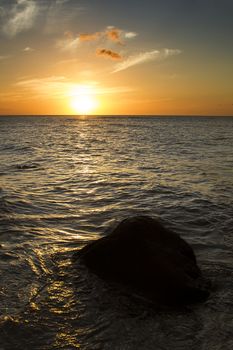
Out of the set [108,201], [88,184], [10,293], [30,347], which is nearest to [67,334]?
[30,347]

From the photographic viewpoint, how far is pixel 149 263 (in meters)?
5.87

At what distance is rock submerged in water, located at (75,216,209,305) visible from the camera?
554 centimetres

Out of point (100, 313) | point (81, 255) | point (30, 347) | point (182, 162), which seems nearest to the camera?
point (30, 347)

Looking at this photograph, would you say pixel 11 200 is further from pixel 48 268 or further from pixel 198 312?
pixel 198 312

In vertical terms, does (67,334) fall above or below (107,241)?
below

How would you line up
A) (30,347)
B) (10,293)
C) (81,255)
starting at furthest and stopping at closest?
(81,255)
(10,293)
(30,347)

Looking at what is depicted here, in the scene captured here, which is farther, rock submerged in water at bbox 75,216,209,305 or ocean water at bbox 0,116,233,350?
Answer: rock submerged in water at bbox 75,216,209,305

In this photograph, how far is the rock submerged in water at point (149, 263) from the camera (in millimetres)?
5535

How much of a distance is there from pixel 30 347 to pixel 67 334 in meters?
0.53

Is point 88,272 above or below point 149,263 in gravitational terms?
below

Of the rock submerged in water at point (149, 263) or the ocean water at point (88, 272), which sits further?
the rock submerged in water at point (149, 263)

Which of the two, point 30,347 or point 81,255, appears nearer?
point 30,347

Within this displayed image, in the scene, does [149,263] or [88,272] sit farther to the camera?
[88,272]

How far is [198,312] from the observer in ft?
17.2
